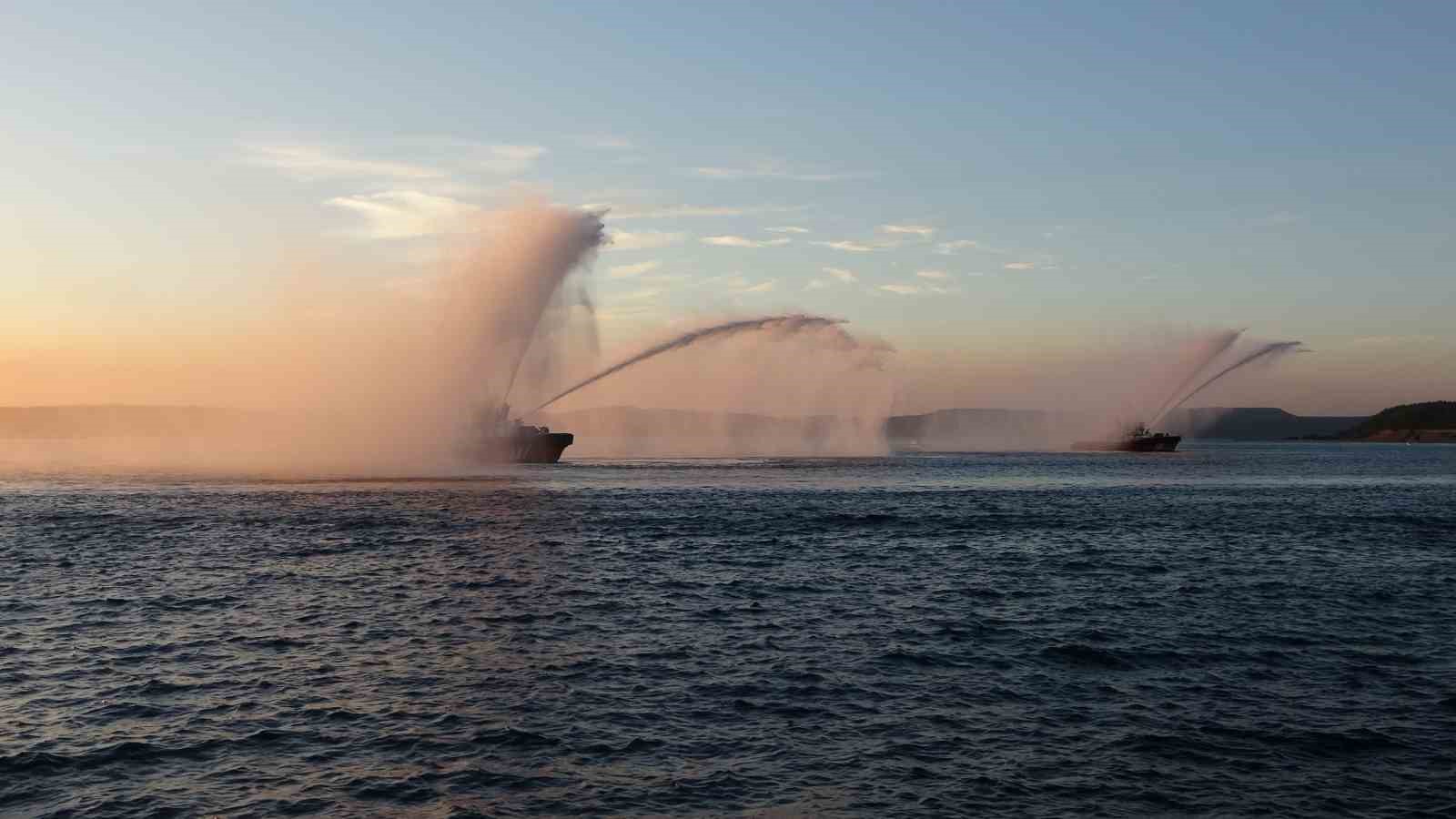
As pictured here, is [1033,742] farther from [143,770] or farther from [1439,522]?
[1439,522]

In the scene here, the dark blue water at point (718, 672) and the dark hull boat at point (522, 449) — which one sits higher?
the dark hull boat at point (522, 449)

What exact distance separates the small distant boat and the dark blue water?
64.0 m

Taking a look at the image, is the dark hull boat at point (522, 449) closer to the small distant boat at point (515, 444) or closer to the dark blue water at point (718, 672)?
the small distant boat at point (515, 444)

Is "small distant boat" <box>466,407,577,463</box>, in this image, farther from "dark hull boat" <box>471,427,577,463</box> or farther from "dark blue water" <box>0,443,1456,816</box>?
"dark blue water" <box>0,443,1456,816</box>

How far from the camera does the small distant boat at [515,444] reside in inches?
4737

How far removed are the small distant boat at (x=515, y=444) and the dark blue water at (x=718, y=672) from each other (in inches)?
2519

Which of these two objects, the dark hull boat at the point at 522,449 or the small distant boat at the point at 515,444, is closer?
the small distant boat at the point at 515,444

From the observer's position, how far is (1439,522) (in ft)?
220

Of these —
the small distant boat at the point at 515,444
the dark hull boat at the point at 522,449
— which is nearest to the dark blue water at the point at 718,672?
the small distant boat at the point at 515,444

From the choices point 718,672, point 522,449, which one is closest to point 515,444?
point 522,449

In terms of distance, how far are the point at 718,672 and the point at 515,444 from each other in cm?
10288

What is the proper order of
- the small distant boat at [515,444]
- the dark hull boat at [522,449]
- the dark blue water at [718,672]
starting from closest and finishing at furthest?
the dark blue water at [718,672]
the small distant boat at [515,444]
the dark hull boat at [522,449]

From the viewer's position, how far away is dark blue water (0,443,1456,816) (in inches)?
648

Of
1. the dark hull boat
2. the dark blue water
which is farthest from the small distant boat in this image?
the dark blue water
